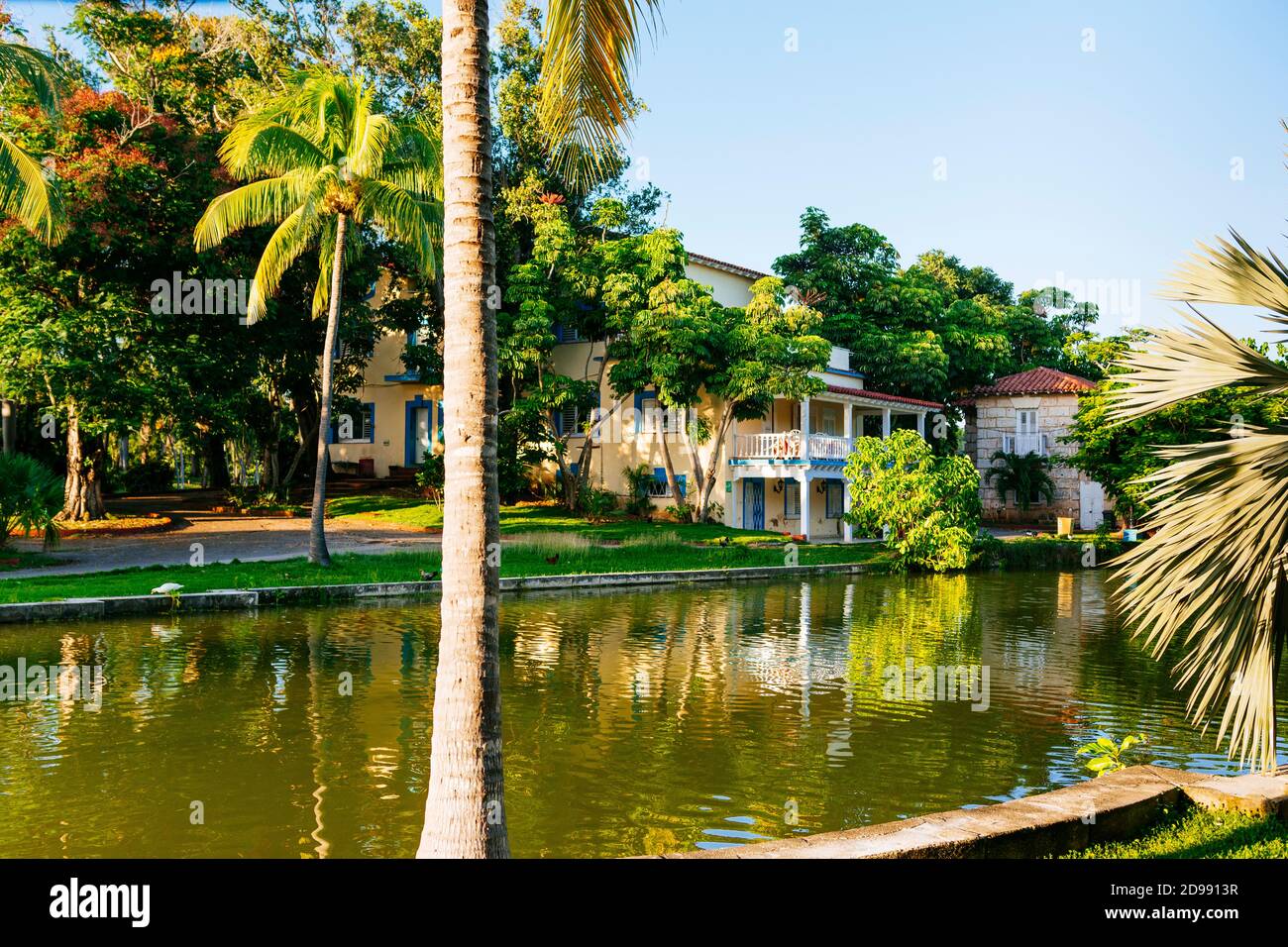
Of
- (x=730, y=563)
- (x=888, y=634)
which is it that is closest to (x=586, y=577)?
(x=730, y=563)

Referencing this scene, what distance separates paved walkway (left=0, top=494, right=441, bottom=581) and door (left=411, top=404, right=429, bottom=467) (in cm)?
946

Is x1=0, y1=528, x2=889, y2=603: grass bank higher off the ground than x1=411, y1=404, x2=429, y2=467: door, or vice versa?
x1=411, y1=404, x2=429, y2=467: door

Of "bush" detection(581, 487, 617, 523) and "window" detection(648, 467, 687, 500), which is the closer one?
"bush" detection(581, 487, 617, 523)

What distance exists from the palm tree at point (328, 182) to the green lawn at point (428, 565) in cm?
160

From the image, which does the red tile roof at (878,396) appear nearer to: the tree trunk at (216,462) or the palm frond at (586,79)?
the tree trunk at (216,462)

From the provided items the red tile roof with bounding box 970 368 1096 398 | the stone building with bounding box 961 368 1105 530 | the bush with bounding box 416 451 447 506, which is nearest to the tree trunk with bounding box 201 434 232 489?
the bush with bounding box 416 451 447 506

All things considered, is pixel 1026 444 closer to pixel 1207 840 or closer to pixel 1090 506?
pixel 1090 506

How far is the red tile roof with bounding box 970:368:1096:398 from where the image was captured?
40781mm

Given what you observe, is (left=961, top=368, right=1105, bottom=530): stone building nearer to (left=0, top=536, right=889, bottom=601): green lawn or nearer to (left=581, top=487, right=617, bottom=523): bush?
(left=0, top=536, right=889, bottom=601): green lawn

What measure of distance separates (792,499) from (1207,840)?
101ft

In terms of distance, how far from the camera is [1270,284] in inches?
202

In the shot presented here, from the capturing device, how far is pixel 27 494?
1877 cm
